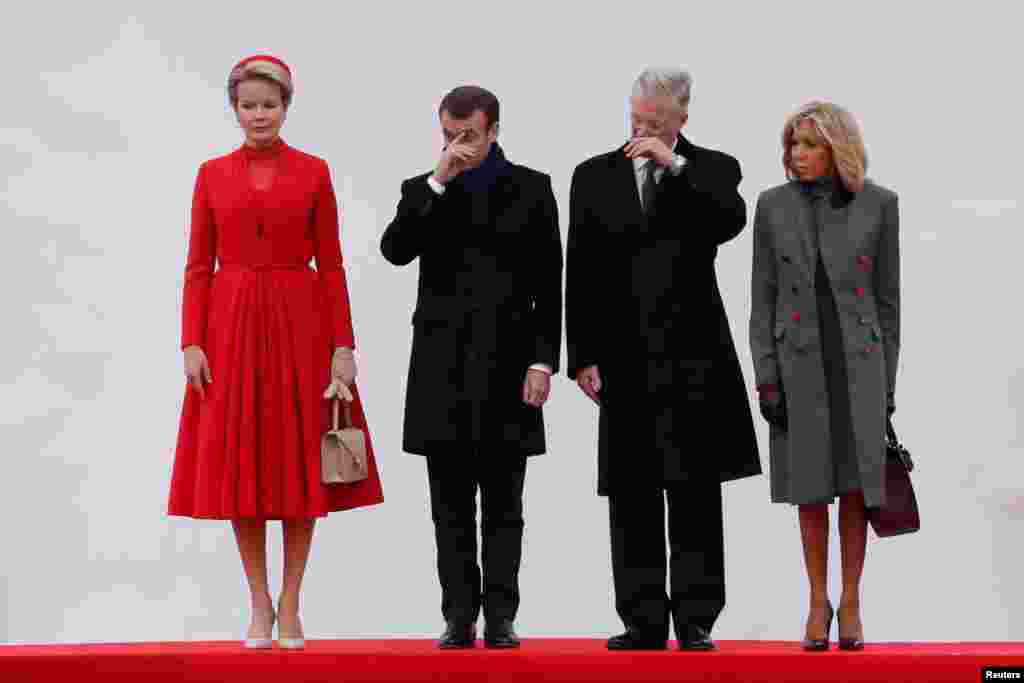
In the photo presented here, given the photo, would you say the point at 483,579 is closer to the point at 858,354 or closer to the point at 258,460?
the point at 258,460

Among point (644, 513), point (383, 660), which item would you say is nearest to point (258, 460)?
point (383, 660)

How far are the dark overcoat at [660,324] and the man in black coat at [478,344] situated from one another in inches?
5.5

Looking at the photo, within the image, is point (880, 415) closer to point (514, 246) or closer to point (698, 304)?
point (698, 304)

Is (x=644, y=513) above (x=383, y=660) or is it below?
above

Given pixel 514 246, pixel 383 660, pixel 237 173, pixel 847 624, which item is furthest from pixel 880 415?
pixel 237 173

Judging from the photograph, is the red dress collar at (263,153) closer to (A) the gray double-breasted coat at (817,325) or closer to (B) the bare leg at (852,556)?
(A) the gray double-breasted coat at (817,325)

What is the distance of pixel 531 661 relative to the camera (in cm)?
589

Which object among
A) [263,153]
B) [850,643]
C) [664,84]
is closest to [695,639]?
[850,643]

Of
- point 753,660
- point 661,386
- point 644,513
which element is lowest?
point 753,660

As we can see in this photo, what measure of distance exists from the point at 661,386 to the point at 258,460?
1.28 metres

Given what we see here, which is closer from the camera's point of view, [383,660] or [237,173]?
[383,660]

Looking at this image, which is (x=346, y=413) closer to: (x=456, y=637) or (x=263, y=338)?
(x=263, y=338)

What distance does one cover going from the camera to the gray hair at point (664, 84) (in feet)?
20.0

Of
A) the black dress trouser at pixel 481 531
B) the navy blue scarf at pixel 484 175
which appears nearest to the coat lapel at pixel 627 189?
the navy blue scarf at pixel 484 175
